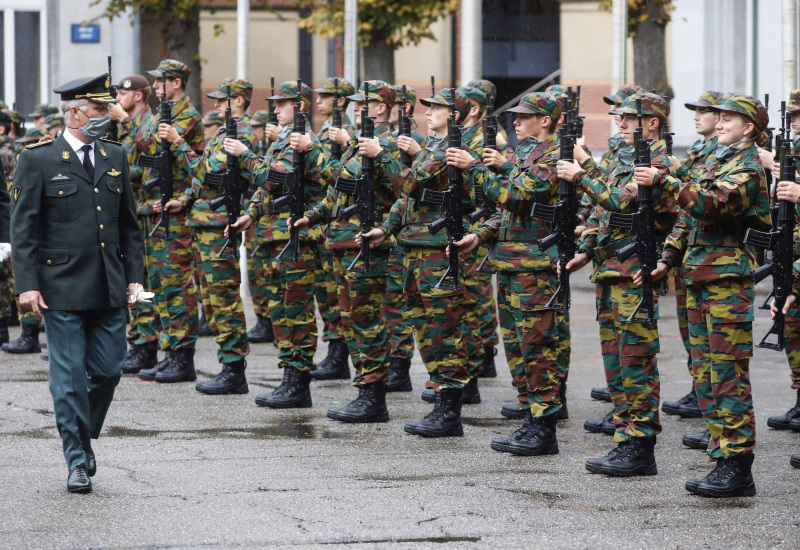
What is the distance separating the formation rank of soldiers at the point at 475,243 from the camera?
22.1 ft

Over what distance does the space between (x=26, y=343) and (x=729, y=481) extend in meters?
7.45

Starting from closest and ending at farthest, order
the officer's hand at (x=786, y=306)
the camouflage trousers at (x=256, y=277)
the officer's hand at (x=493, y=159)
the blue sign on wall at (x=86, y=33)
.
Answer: the officer's hand at (x=786, y=306) < the officer's hand at (x=493, y=159) < the camouflage trousers at (x=256, y=277) < the blue sign on wall at (x=86, y=33)

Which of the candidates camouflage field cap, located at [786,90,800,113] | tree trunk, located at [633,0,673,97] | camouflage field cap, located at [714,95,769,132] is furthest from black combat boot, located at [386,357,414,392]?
tree trunk, located at [633,0,673,97]

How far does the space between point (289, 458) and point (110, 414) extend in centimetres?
191

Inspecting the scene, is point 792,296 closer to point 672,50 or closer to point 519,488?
point 519,488

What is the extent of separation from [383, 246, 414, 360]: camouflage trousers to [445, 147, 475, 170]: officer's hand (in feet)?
4.88

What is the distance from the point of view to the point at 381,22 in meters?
18.7

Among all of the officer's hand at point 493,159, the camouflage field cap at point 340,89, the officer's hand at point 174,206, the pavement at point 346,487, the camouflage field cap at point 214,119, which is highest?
the camouflage field cap at point 340,89

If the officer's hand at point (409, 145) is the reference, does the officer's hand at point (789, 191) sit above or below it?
below

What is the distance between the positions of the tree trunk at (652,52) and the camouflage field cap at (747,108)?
10.3 metres

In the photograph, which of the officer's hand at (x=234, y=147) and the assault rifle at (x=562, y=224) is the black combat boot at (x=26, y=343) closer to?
the officer's hand at (x=234, y=147)

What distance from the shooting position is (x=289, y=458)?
747 centimetres

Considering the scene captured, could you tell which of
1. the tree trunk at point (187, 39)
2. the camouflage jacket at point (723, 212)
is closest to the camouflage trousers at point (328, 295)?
the camouflage jacket at point (723, 212)

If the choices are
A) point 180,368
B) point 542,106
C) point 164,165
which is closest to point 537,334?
point 542,106
